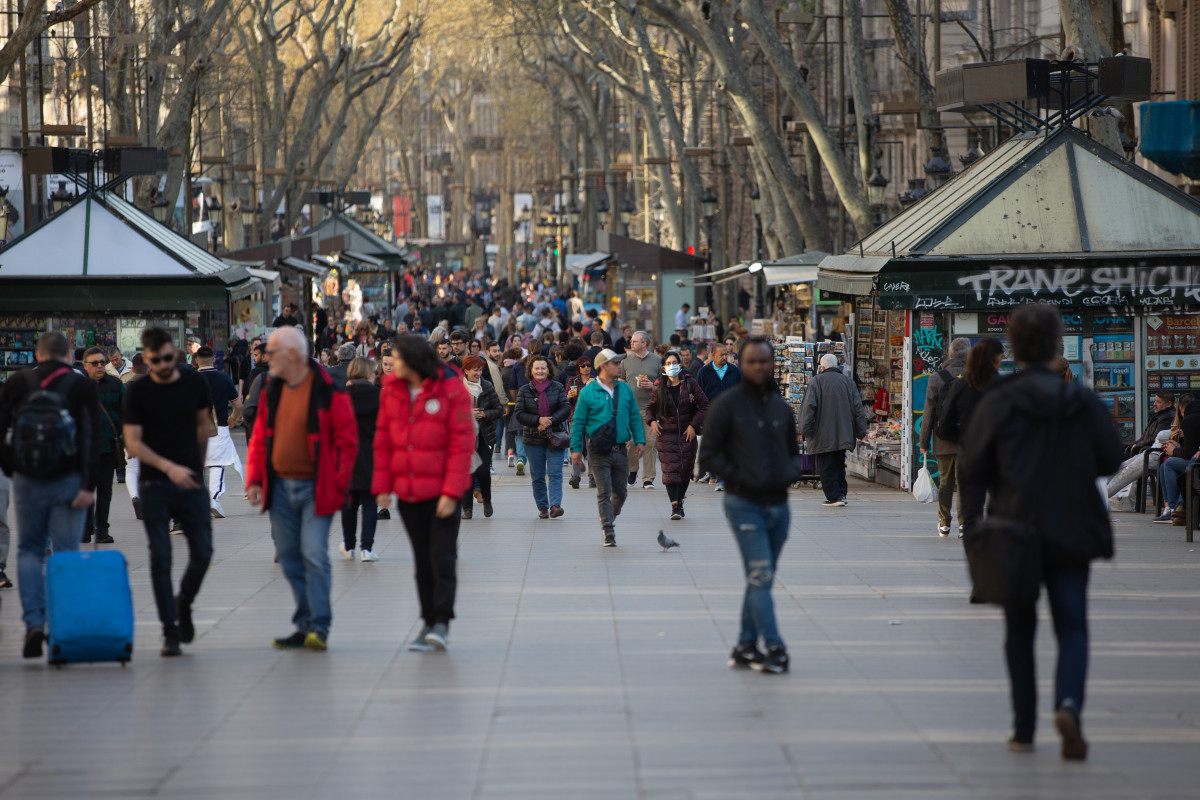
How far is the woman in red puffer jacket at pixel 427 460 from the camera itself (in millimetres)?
7992

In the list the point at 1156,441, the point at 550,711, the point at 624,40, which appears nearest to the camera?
the point at 550,711

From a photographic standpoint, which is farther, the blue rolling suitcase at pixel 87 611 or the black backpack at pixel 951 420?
the black backpack at pixel 951 420

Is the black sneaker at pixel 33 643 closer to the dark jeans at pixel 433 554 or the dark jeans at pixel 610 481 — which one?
the dark jeans at pixel 433 554

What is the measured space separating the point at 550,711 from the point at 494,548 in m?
5.83

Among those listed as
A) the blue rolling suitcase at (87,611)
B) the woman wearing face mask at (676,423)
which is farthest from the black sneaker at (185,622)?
the woman wearing face mask at (676,423)

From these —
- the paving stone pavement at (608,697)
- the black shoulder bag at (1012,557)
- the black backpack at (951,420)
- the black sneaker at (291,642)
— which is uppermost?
the black backpack at (951,420)

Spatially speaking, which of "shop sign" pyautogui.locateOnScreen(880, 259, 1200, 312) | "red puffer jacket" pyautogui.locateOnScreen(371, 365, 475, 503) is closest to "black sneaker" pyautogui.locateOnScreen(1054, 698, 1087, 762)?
"red puffer jacket" pyautogui.locateOnScreen(371, 365, 475, 503)

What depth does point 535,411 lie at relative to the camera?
14773mm

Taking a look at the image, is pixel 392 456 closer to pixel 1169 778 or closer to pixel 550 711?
pixel 550 711

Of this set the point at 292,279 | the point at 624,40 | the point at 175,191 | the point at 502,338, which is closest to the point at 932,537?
the point at 502,338

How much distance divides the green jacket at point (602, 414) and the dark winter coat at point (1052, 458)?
709 centimetres

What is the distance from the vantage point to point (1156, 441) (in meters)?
14.5

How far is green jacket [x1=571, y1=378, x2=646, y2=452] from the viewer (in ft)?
42.9

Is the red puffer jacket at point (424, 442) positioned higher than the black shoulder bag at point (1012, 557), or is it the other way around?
the red puffer jacket at point (424, 442)
